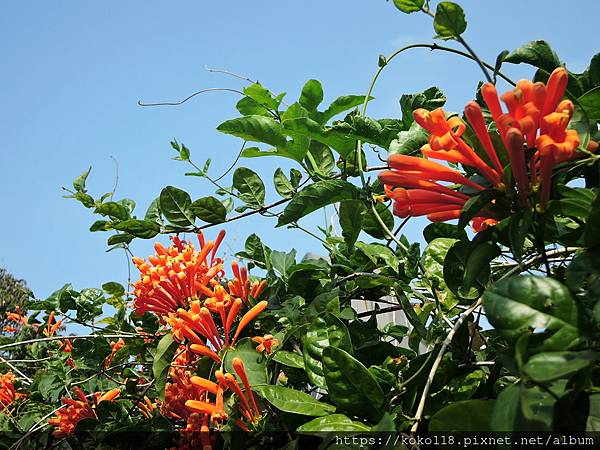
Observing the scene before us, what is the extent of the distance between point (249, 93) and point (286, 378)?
2.27 ft

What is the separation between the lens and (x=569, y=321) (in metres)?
0.76

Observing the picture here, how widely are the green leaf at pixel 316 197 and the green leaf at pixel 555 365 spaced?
62 cm

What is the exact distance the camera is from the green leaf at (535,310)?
755 millimetres

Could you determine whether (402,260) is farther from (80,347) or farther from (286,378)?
(80,347)

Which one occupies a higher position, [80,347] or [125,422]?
[80,347]

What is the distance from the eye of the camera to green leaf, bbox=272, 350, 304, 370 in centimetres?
129

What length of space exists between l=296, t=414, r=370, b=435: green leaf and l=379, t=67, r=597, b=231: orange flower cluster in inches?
12.5

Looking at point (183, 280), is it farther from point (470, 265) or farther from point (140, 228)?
point (470, 265)

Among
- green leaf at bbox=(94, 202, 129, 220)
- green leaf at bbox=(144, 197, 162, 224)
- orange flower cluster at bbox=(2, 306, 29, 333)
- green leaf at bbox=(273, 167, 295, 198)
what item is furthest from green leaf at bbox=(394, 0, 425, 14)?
orange flower cluster at bbox=(2, 306, 29, 333)

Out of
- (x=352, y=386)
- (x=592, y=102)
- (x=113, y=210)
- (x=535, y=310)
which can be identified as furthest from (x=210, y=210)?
(x=535, y=310)

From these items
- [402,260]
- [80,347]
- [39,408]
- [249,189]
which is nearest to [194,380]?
[402,260]

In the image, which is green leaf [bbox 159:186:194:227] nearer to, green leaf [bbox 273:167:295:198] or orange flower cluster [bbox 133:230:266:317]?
orange flower cluster [bbox 133:230:266:317]

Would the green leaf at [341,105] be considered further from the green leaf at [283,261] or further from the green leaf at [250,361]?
the green leaf at [250,361]

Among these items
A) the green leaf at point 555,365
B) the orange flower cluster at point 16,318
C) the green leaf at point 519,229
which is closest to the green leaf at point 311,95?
the green leaf at point 519,229
